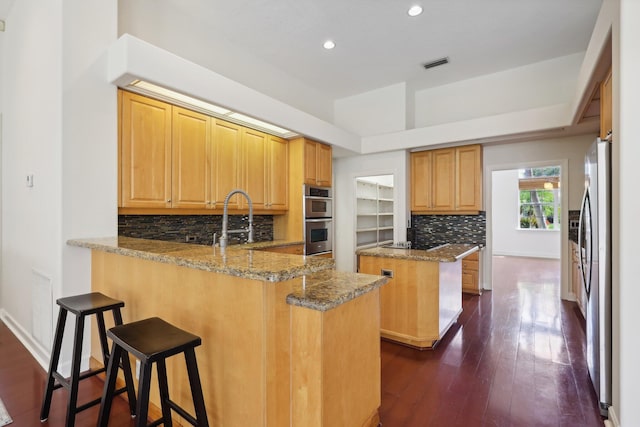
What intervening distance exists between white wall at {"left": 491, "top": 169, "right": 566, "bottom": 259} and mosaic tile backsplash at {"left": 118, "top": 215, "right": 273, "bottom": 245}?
317 inches

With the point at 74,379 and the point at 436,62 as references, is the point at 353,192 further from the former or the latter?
the point at 74,379

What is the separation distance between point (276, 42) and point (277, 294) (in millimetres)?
3613

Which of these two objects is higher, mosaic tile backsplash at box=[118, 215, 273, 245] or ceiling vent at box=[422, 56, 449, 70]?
ceiling vent at box=[422, 56, 449, 70]

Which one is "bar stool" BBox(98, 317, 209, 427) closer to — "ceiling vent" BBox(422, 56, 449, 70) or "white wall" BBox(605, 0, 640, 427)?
"white wall" BBox(605, 0, 640, 427)

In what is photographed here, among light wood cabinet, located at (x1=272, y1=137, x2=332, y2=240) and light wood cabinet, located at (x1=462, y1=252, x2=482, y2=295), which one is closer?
light wood cabinet, located at (x1=272, y1=137, x2=332, y2=240)

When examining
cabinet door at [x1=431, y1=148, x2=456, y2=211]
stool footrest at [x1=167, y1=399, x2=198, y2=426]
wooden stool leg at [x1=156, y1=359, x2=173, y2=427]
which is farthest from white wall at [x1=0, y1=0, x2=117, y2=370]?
cabinet door at [x1=431, y1=148, x2=456, y2=211]

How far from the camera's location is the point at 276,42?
388 centimetres

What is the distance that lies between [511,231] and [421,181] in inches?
228

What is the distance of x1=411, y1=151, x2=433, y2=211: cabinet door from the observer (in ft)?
17.0

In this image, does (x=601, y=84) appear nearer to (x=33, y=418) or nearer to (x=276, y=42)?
(x=276, y=42)

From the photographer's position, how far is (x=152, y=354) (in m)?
1.18

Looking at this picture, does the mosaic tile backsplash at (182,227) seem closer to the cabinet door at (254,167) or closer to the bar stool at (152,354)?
the cabinet door at (254,167)

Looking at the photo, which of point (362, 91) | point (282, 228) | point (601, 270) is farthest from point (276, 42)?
point (601, 270)

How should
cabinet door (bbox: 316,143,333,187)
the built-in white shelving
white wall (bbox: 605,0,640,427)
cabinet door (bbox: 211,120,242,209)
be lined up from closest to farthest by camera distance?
1. white wall (bbox: 605,0,640,427)
2. cabinet door (bbox: 211,120,242,209)
3. cabinet door (bbox: 316,143,333,187)
4. the built-in white shelving
